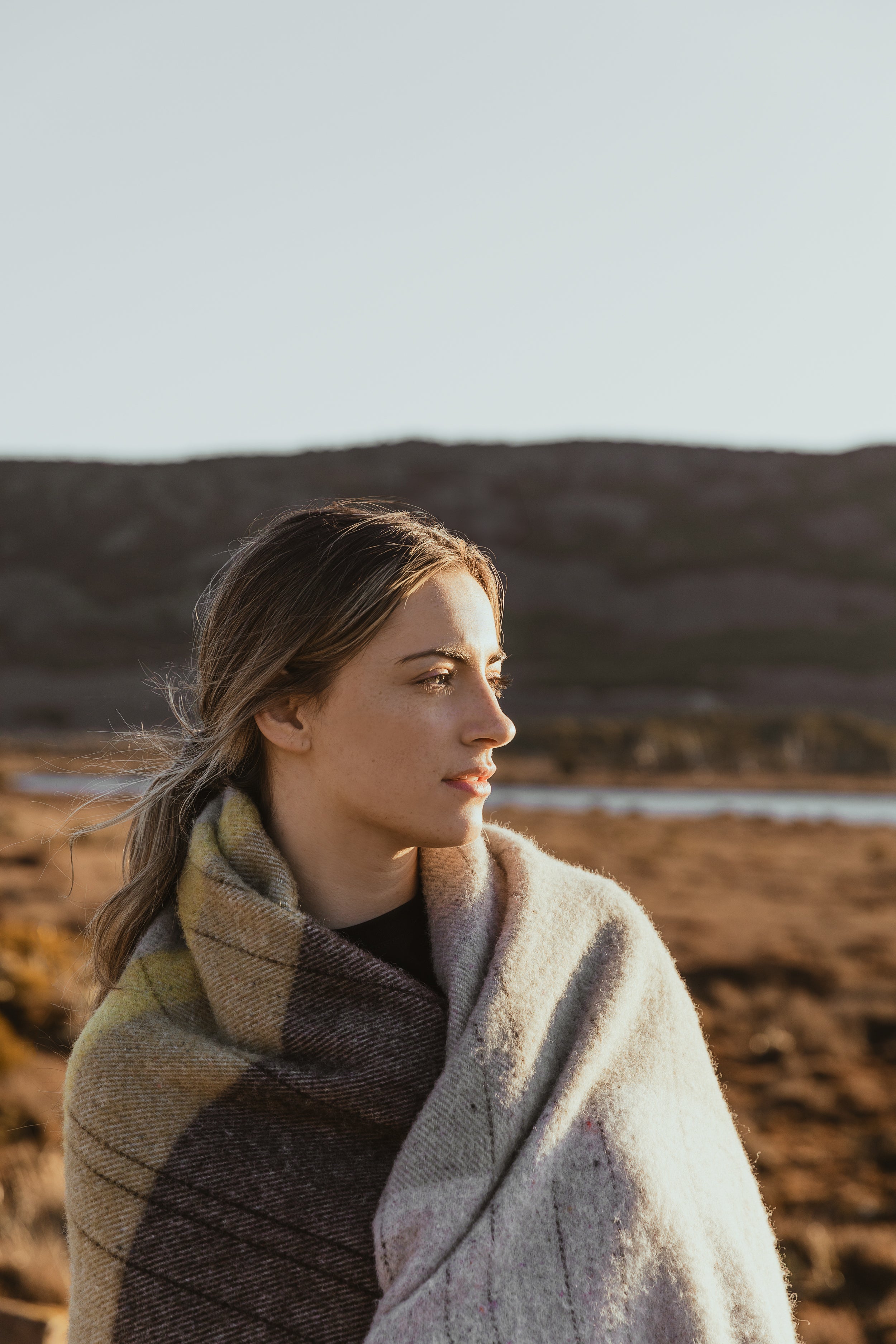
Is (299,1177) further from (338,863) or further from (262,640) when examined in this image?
(262,640)

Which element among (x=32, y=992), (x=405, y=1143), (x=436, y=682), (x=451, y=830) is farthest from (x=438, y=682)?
(x=32, y=992)

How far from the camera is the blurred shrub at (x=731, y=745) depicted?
52.9 metres

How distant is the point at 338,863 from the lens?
1906mm

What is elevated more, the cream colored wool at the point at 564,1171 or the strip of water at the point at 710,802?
the cream colored wool at the point at 564,1171

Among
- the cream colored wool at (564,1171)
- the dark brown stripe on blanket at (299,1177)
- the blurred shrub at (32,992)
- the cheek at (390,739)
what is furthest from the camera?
the blurred shrub at (32,992)

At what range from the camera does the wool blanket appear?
1.52m

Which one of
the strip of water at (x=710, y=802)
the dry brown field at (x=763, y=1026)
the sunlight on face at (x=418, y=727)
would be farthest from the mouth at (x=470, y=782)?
the strip of water at (x=710, y=802)

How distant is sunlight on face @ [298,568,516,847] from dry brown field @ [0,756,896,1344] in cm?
65

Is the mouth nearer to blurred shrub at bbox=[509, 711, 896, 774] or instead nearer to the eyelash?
the eyelash

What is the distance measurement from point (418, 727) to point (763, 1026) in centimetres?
1263

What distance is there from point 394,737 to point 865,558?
98.9 metres

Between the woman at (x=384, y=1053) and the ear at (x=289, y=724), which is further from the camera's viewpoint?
the ear at (x=289, y=724)

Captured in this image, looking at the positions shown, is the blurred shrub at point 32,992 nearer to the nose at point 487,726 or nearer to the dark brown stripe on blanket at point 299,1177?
the dark brown stripe on blanket at point 299,1177

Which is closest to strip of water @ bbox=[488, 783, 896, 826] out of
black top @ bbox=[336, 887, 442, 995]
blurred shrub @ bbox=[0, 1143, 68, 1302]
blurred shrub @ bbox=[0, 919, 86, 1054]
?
Answer: blurred shrub @ bbox=[0, 919, 86, 1054]
